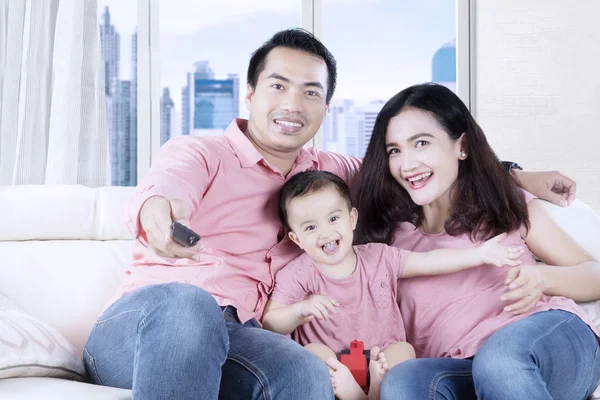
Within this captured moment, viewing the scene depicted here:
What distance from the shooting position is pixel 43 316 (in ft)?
5.16

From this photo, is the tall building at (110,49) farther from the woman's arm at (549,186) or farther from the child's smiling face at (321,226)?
the woman's arm at (549,186)

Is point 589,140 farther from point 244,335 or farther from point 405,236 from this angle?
point 244,335

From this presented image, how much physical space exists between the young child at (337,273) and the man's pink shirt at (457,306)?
4 centimetres

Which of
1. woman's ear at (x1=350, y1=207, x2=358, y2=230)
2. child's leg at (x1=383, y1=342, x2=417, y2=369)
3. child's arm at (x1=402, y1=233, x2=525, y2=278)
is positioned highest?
woman's ear at (x1=350, y1=207, x2=358, y2=230)

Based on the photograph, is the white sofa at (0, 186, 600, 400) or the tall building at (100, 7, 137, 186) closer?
the white sofa at (0, 186, 600, 400)

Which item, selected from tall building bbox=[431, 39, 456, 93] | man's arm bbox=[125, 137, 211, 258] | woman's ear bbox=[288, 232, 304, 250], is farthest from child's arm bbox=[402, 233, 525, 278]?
tall building bbox=[431, 39, 456, 93]

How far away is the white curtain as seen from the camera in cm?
334

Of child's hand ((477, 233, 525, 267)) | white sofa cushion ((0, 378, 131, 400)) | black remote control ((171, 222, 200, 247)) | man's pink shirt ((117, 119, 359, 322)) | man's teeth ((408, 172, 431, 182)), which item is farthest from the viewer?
man's teeth ((408, 172, 431, 182))

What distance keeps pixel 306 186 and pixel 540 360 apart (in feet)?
1.96

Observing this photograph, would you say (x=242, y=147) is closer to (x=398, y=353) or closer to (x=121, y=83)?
(x=398, y=353)

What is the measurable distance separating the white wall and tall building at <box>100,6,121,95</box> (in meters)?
2.12

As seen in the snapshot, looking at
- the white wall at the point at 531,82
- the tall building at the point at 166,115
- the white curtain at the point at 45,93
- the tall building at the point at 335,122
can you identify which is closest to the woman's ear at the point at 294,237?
the white curtain at the point at 45,93

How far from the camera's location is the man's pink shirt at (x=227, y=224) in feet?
4.79

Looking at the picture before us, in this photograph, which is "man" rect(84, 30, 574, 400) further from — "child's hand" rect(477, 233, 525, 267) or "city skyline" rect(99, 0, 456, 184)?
"city skyline" rect(99, 0, 456, 184)
